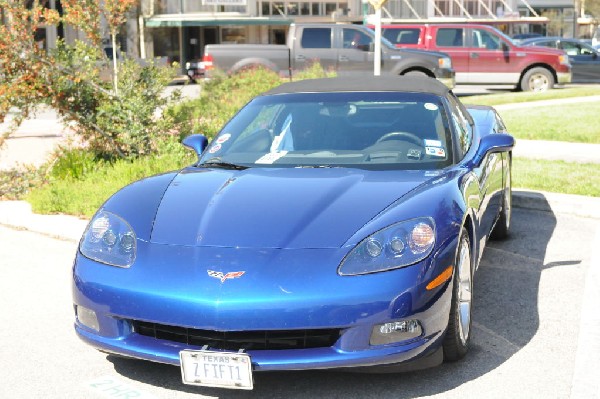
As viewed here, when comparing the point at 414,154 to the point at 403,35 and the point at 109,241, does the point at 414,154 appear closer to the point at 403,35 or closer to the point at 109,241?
the point at 109,241

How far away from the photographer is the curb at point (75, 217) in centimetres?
882

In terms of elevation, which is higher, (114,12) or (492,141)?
(114,12)

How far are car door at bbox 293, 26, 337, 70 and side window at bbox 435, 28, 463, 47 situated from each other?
3927mm

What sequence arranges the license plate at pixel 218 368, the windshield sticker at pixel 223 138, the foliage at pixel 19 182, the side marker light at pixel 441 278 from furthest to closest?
the foliage at pixel 19 182 → the windshield sticker at pixel 223 138 → the side marker light at pixel 441 278 → the license plate at pixel 218 368

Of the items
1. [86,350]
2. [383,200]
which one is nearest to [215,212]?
[383,200]

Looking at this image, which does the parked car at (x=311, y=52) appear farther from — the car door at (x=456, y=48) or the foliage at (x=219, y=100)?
the foliage at (x=219, y=100)

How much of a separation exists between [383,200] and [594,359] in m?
1.41

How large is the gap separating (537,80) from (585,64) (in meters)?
7.20

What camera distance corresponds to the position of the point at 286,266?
456 cm

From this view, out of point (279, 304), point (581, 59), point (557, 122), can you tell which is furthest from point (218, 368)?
point (581, 59)

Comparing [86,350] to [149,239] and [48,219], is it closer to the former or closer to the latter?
[149,239]

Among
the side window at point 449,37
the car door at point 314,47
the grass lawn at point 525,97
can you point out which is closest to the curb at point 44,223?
the grass lawn at point 525,97

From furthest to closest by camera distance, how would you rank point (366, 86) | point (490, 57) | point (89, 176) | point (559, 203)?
point (490, 57) → point (89, 176) → point (559, 203) → point (366, 86)

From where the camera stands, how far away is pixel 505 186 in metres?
8.15
